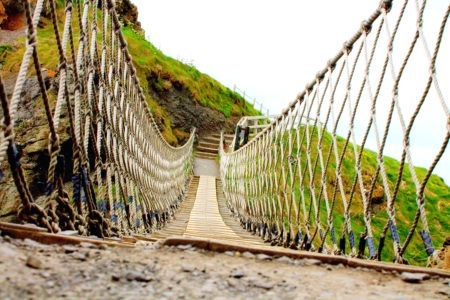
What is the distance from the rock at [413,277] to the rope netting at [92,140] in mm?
1091

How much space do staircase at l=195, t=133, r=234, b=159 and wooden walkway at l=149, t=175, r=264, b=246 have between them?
196 inches

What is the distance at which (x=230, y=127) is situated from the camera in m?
19.1

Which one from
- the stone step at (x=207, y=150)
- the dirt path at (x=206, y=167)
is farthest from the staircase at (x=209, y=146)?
the dirt path at (x=206, y=167)

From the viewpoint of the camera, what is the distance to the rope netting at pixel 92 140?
3.73 feet

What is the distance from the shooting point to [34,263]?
2.81 ft

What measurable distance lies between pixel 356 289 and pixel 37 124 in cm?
647

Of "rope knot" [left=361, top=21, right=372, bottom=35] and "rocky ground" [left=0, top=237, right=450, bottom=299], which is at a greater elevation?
"rope knot" [left=361, top=21, right=372, bottom=35]

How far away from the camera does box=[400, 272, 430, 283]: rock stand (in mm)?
1064

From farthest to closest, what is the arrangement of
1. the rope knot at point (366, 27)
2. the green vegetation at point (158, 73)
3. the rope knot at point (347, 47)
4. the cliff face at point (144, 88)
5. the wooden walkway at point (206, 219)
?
the green vegetation at point (158, 73)
the cliff face at point (144, 88)
the wooden walkway at point (206, 219)
the rope knot at point (347, 47)
the rope knot at point (366, 27)

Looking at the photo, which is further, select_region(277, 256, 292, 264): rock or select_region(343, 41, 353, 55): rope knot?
select_region(343, 41, 353, 55): rope knot

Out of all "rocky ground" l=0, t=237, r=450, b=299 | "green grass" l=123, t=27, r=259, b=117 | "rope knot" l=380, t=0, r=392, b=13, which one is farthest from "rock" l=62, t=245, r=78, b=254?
"green grass" l=123, t=27, r=259, b=117

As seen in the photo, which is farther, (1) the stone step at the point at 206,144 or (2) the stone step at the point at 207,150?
(1) the stone step at the point at 206,144

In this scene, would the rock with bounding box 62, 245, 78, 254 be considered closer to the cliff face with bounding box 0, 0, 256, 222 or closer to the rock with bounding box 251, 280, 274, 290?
the cliff face with bounding box 0, 0, 256, 222

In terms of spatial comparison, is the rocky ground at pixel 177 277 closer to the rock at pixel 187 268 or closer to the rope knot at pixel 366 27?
the rock at pixel 187 268
